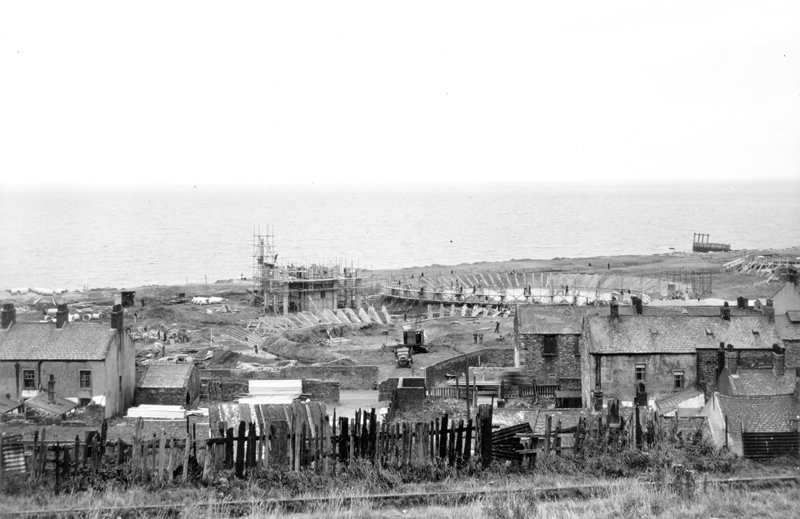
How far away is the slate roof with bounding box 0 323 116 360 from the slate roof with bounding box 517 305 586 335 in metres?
17.4

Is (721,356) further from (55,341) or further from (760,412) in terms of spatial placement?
(55,341)

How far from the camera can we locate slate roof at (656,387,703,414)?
110 feet

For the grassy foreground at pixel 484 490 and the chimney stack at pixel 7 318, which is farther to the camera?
the chimney stack at pixel 7 318

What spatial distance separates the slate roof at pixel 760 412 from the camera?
78.9 feet

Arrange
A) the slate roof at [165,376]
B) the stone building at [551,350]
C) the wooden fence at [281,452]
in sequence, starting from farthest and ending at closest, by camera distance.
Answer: the stone building at [551,350], the slate roof at [165,376], the wooden fence at [281,452]

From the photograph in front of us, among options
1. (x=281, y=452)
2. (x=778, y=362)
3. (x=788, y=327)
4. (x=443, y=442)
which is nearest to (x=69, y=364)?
(x=281, y=452)

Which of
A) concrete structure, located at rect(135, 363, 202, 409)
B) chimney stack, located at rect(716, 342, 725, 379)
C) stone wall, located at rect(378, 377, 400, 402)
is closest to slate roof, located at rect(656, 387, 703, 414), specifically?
chimney stack, located at rect(716, 342, 725, 379)

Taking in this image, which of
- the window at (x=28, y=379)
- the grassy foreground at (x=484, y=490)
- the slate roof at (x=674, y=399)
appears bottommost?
the slate roof at (x=674, y=399)

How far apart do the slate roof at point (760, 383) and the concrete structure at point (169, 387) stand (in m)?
20.1

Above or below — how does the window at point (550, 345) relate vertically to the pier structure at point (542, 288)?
above

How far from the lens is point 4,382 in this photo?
119 ft

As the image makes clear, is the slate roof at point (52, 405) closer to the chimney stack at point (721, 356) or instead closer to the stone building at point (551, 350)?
the stone building at point (551, 350)

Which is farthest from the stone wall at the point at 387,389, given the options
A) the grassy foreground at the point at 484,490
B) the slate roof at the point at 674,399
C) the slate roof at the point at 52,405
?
the grassy foreground at the point at 484,490

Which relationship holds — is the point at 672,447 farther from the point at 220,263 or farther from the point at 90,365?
the point at 220,263
